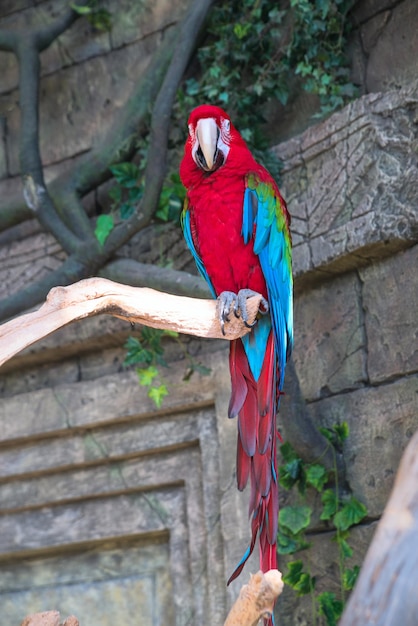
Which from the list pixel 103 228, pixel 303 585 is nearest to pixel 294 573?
pixel 303 585

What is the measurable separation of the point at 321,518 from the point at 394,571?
170 centimetres

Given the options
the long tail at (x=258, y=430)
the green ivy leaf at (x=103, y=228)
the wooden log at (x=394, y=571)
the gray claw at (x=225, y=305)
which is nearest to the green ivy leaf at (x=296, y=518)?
the long tail at (x=258, y=430)

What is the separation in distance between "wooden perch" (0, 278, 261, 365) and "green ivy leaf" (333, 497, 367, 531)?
97 centimetres

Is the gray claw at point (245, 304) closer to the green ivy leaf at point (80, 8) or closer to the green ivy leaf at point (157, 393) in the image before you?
the green ivy leaf at point (157, 393)

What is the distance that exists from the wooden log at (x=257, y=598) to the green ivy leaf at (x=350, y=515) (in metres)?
1.26

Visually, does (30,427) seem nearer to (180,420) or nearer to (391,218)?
(180,420)

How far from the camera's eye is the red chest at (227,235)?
2.39 m

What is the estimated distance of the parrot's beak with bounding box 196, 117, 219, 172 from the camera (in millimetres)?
2357

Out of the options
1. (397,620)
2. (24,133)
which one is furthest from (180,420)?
(397,620)

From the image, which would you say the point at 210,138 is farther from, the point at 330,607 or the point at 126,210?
the point at 330,607

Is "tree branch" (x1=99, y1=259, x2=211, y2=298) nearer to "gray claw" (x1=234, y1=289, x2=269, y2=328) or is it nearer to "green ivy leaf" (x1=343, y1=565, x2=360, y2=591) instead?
"gray claw" (x1=234, y1=289, x2=269, y2=328)

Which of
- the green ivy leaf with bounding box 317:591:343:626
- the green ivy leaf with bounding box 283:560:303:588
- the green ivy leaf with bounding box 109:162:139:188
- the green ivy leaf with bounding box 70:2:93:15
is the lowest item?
the green ivy leaf with bounding box 317:591:343:626

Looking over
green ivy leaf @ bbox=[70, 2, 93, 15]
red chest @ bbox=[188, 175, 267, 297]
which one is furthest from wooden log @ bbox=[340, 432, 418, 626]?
green ivy leaf @ bbox=[70, 2, 93, 15]

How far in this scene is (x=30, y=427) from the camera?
133 inches
